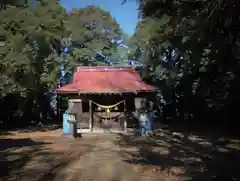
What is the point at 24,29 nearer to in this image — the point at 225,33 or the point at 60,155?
the point at 60,155

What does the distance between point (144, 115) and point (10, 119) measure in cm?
1230

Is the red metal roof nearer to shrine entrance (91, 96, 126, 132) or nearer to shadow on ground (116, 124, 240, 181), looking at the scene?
shrine entrance (91, 96, 126, 132)

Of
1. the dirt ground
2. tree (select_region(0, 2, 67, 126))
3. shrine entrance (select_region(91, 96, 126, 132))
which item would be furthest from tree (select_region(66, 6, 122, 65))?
the dirt ground

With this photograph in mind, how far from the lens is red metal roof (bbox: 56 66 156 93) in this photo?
17844 millimetres

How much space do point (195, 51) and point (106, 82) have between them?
9910 mm

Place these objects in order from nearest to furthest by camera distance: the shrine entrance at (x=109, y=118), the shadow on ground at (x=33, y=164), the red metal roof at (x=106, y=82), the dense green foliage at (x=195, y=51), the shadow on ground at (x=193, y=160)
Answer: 1. the dense green foliage at (x=195, y=51)
2. the shadow on ground at (x=33, y=164)
3. the shadow on ground at (x=193, y=160)
4. the red metal roof at (x=106, y=82)
5. the shrine entrance at (x=109, y=118)

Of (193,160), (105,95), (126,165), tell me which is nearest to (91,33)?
(105,95)

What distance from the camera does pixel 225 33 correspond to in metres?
6.41

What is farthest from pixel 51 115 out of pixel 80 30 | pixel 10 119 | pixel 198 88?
pixel 198 88

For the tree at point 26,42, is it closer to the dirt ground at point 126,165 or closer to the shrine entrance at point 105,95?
the shrine entrance at point 105,95

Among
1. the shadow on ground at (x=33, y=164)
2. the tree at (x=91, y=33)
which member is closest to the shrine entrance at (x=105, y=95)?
the shadow on ground at (x=33, y=164)

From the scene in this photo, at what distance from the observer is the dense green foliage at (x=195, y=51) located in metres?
6.05

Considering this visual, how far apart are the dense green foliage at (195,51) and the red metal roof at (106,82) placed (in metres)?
2.51

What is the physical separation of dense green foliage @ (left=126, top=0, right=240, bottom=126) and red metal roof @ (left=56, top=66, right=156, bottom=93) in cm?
251
